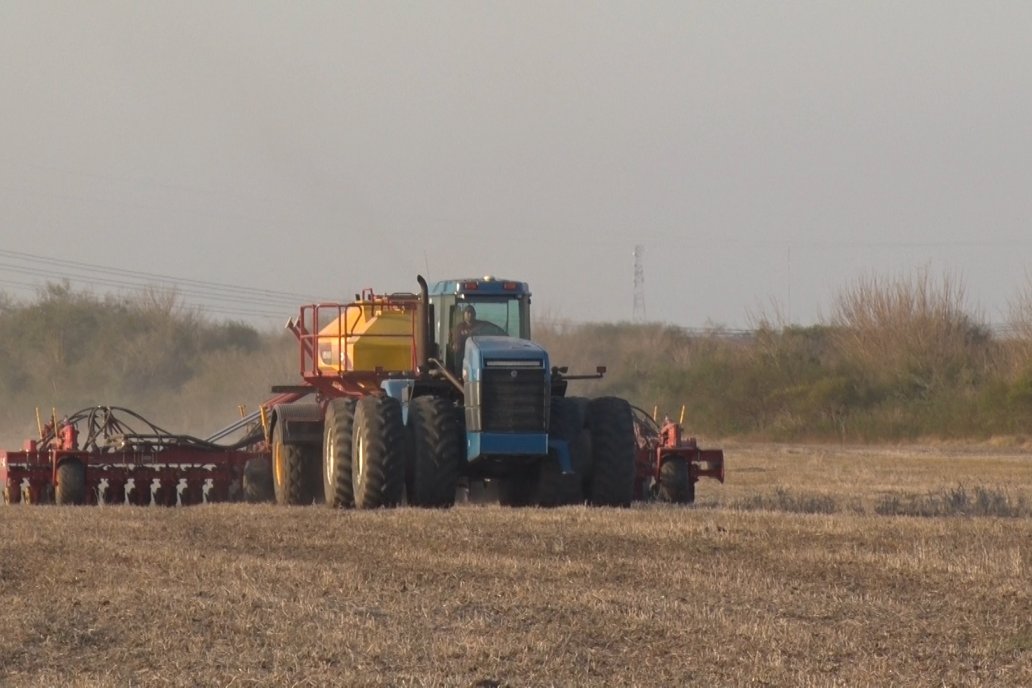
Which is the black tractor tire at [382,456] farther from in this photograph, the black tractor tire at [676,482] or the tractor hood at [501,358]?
the black tractor tire at [676,482]

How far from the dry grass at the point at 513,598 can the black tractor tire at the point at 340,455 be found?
114 centimetres

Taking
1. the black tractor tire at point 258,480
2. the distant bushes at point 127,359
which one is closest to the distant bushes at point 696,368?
the distant bushes at point 127,359

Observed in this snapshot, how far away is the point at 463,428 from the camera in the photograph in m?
17.5

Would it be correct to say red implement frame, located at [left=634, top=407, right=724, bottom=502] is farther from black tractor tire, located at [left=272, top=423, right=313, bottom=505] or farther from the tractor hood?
black tractor tire, located at [left=272, top=423, right=313, bottom=505]

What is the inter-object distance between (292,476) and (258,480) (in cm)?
99

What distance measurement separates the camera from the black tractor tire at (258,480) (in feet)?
66.1


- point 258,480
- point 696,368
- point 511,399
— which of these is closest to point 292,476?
point 258,480

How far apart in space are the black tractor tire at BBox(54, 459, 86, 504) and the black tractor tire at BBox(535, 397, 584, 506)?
5142mm

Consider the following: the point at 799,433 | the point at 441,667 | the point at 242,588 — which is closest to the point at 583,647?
the point at 441,667

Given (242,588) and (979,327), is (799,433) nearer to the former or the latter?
(979,327)

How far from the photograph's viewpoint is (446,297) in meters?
18.5

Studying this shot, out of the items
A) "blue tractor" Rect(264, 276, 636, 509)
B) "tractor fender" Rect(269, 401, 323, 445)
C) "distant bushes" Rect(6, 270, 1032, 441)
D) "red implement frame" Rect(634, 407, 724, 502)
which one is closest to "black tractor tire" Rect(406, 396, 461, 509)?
"blue tractor" Rect(264, 276, 636, 509)

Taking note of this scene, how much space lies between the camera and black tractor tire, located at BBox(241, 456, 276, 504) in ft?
66.1

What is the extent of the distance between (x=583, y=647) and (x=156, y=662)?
6.94 ft
